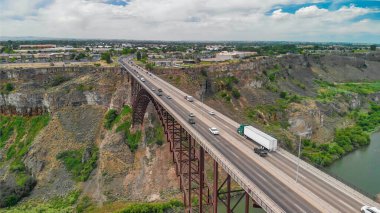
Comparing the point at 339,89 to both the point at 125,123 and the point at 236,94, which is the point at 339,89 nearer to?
the point at 236,94

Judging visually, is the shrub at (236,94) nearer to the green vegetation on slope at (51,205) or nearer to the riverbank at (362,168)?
the riverbank at (362,168)

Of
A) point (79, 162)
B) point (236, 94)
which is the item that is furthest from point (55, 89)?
point (236, 94)

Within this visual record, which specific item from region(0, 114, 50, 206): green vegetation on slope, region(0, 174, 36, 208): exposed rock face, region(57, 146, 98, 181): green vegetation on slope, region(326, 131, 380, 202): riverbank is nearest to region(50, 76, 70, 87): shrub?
region(0, 114, 50, 206): green vegetation on slope

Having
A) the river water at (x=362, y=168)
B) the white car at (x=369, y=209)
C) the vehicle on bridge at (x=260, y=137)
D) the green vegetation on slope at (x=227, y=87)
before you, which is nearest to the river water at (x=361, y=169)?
the river water at (x=362, y=168)

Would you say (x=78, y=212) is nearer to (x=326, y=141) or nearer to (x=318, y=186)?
(x=318, y=186)

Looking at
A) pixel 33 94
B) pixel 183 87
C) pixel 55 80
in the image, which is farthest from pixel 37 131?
pixel 183 87
